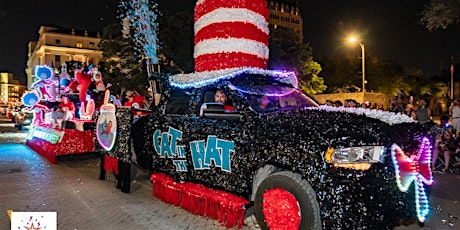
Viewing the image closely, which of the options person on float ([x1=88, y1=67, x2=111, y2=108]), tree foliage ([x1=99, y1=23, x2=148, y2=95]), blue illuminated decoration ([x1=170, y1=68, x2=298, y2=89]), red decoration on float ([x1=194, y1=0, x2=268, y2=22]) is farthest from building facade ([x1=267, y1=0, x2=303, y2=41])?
blue illuminated decoration ([x1=170, y1=68, x2=298, y2=89])

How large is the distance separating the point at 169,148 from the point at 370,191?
3156 mm

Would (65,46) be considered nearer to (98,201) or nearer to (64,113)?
(64,113)

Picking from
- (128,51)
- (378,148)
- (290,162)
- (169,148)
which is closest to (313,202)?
(290,162)

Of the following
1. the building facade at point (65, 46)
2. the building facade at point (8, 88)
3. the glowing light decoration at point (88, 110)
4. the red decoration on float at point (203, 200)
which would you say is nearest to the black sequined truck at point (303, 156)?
the red decoration on float at point (203, 200)

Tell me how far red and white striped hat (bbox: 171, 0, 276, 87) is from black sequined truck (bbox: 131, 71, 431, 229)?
2.95 m

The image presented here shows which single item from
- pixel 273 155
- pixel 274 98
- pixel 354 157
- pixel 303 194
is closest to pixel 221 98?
pixel 274 98

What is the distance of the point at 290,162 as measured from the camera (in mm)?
4047

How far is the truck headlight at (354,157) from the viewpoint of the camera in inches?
146

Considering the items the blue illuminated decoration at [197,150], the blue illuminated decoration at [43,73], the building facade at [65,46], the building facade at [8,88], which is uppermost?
the building facade at [65,46]

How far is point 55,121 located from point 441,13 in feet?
45.2

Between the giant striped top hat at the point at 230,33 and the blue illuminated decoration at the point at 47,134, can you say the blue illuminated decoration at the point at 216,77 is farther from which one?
the blue illuminated decoration at the point at 47,134

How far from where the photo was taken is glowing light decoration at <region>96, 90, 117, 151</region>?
7.12 m

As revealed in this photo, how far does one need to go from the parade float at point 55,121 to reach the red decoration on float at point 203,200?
5.64 metres

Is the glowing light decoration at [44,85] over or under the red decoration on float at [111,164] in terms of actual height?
over
